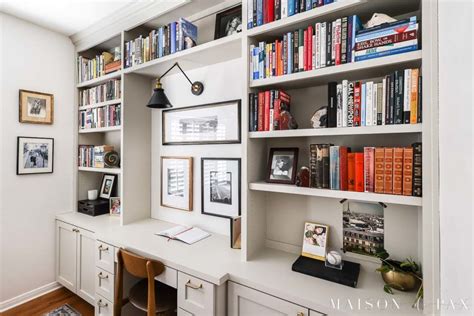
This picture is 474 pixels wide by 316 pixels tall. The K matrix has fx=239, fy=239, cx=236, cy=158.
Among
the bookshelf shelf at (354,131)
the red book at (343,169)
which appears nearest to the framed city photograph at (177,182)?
the bookshelf shelf at (354,131)

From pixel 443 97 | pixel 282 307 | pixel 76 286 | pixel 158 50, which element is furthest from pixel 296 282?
pixel 76 286

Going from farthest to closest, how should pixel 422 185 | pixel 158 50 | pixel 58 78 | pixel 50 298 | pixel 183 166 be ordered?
pixel 58 78
pixel 50 298
pixel 183 166
pixel 158 50
pixel 422 185

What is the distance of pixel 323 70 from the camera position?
1208 millimetres

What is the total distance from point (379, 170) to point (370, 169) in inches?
1.5

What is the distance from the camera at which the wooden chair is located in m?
1.40

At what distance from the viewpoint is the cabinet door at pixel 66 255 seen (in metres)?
2.24

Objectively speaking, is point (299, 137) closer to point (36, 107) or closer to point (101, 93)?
point (101, 93)

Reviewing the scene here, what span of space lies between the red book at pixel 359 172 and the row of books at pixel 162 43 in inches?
53.9

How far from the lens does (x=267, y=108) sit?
4.60ft

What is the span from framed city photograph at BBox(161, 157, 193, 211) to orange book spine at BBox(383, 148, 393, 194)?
144 cm

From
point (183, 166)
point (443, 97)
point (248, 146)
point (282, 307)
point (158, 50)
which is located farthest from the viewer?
point (183, 166)

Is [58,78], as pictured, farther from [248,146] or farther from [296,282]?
[296,282]

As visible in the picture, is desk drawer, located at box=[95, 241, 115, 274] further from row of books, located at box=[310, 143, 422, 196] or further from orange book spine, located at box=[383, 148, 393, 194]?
orange book spine, located at box=[383, 148, 393, 194]

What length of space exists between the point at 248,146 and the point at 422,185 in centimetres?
85
